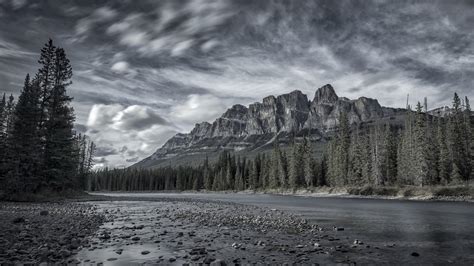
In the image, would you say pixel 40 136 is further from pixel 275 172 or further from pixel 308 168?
pixel 275 172

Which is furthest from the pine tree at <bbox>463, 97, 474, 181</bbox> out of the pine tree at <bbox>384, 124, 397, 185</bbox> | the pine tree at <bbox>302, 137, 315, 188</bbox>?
the pine tree at <bbox>302, 137, 315, 188</bbox>

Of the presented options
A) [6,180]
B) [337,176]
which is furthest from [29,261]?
[337,176]

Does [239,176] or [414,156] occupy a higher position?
[414,156]

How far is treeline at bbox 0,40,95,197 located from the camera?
113 feet

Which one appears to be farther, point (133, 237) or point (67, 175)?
point (67, 175)

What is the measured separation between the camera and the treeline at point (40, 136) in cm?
3450

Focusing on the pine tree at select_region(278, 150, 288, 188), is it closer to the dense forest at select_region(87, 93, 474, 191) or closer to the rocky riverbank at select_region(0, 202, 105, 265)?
the dense forest at select_region(87, 93, 474, 191)

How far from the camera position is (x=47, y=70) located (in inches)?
1646

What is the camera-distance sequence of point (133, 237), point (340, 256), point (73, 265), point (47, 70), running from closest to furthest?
point (73, 265) < point (340, 256) < point (133, 237) < point (47, 70)

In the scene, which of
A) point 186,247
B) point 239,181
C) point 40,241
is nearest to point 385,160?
point 239,181

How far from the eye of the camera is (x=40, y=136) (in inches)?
1540

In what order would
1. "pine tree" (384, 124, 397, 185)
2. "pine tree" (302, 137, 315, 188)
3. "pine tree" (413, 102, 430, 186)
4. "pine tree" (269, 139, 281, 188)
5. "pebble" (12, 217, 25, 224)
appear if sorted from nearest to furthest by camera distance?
"pebble" (12, 217, 25, 224) < "pine tree" (413, 102, 430, 186) < "pine tree" (384, 124, 397, 185) < "pine tree" (302, 137, 315, 188) < "pine tree" (269, 139, 281, 188)

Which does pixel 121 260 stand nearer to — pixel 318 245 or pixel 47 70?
pixel 318 245

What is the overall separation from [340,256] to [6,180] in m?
36.7
